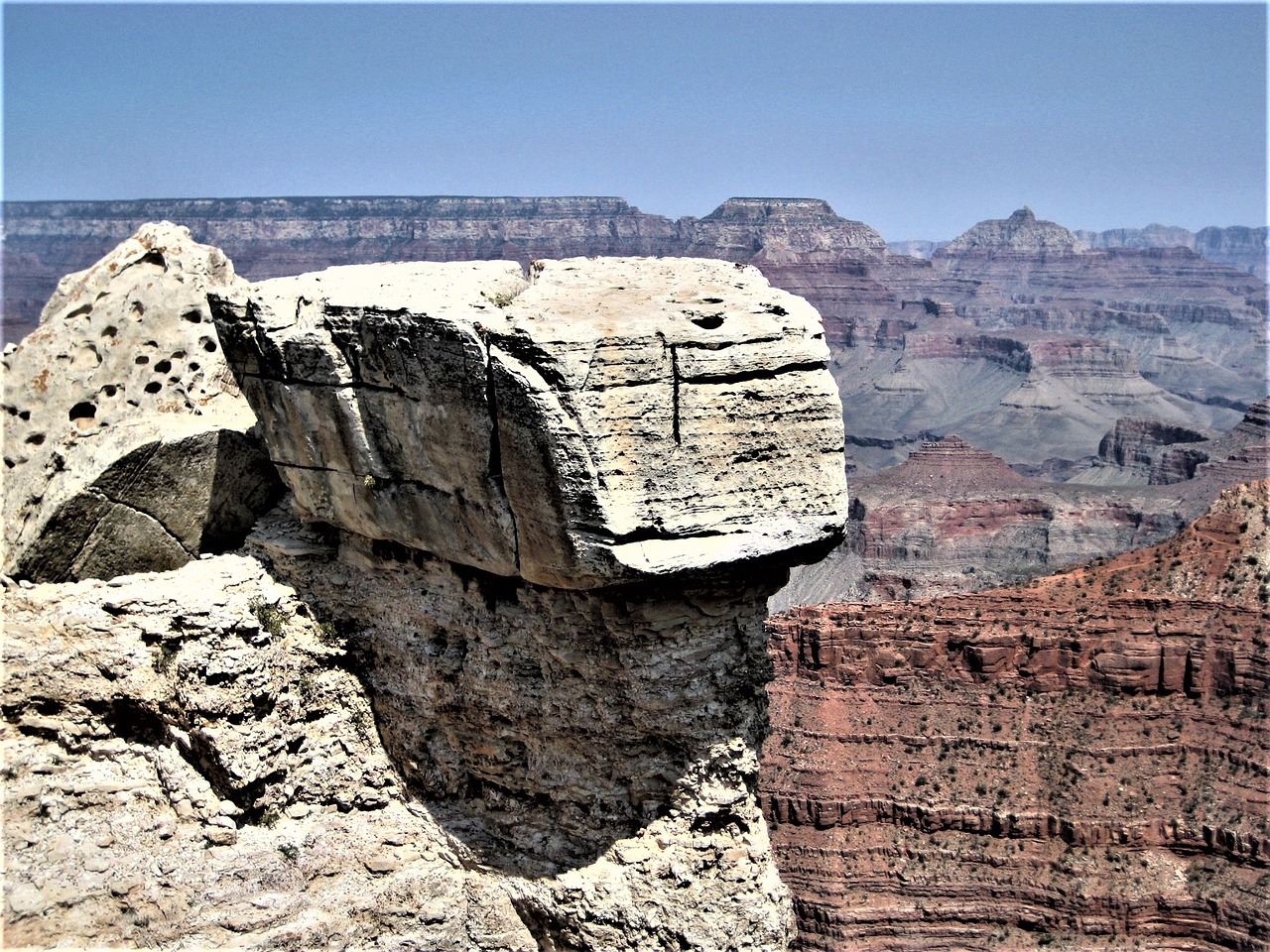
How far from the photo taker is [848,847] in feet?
106

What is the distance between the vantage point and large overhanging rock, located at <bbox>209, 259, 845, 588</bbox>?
961cm

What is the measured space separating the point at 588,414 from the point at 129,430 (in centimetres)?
606

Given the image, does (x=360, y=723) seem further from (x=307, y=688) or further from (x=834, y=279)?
(x=834, y=279)

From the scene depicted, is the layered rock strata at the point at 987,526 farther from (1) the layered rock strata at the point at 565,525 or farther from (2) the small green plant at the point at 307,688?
(1) the layered rock strata at the point at 565,525

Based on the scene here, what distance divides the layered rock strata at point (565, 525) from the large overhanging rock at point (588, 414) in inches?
0.8

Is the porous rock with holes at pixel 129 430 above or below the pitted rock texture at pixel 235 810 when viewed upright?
above

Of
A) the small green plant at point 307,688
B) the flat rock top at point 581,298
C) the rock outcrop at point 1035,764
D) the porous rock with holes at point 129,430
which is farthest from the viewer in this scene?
the rock outcrop at point 1035,764

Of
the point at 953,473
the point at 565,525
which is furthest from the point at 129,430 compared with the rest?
the point at 953,473

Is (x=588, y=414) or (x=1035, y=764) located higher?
(x=588, y=414)

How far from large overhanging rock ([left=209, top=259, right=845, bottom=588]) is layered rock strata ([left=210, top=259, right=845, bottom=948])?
0.02 metres

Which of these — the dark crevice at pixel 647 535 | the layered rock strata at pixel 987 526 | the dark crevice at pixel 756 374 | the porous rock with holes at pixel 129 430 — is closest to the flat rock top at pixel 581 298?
the dark crevice at pixel 756 374

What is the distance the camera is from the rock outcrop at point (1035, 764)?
99.0 feet

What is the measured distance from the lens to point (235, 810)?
1202 centimetres

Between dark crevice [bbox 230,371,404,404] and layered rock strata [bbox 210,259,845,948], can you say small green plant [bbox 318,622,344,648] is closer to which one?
layered rock strata [bbox 210,259,845,948]
